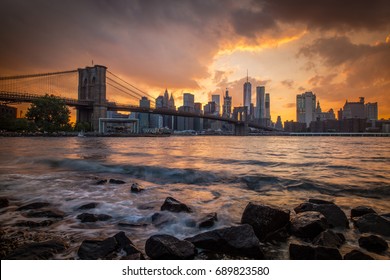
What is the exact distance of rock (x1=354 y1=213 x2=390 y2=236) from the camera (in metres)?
3.21

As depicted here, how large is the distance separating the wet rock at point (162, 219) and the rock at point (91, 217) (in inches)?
28.7

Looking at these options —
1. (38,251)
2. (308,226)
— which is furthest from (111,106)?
(308,226)

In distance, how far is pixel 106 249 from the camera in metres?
2.53

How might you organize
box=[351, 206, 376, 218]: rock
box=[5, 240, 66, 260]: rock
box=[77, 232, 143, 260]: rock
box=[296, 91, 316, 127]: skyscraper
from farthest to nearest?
1. box=[296, 91, 316, 127]: skyscraper
2. box=[351, 206, 376, 218]: rock
3. box=[77, 232, 143, 260]: rock
4. box=[5, 240, 66, 260]: rock

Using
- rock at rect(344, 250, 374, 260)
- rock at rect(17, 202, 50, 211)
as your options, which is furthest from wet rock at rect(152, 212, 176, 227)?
rock at rect(344, 250, 374, 260)

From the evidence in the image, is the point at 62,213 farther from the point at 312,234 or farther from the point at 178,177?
the point at 178,177

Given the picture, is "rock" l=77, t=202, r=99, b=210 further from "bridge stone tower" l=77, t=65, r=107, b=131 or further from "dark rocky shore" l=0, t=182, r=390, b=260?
"bridge stone tower" l=77, t=65, r=107, b=131

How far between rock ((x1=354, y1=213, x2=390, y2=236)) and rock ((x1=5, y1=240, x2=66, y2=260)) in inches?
152

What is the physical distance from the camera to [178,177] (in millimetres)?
8031

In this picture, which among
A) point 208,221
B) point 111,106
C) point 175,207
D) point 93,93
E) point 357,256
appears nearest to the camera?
point 357,256

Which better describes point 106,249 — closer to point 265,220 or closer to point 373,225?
point 265,220

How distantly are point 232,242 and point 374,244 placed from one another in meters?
1.71
